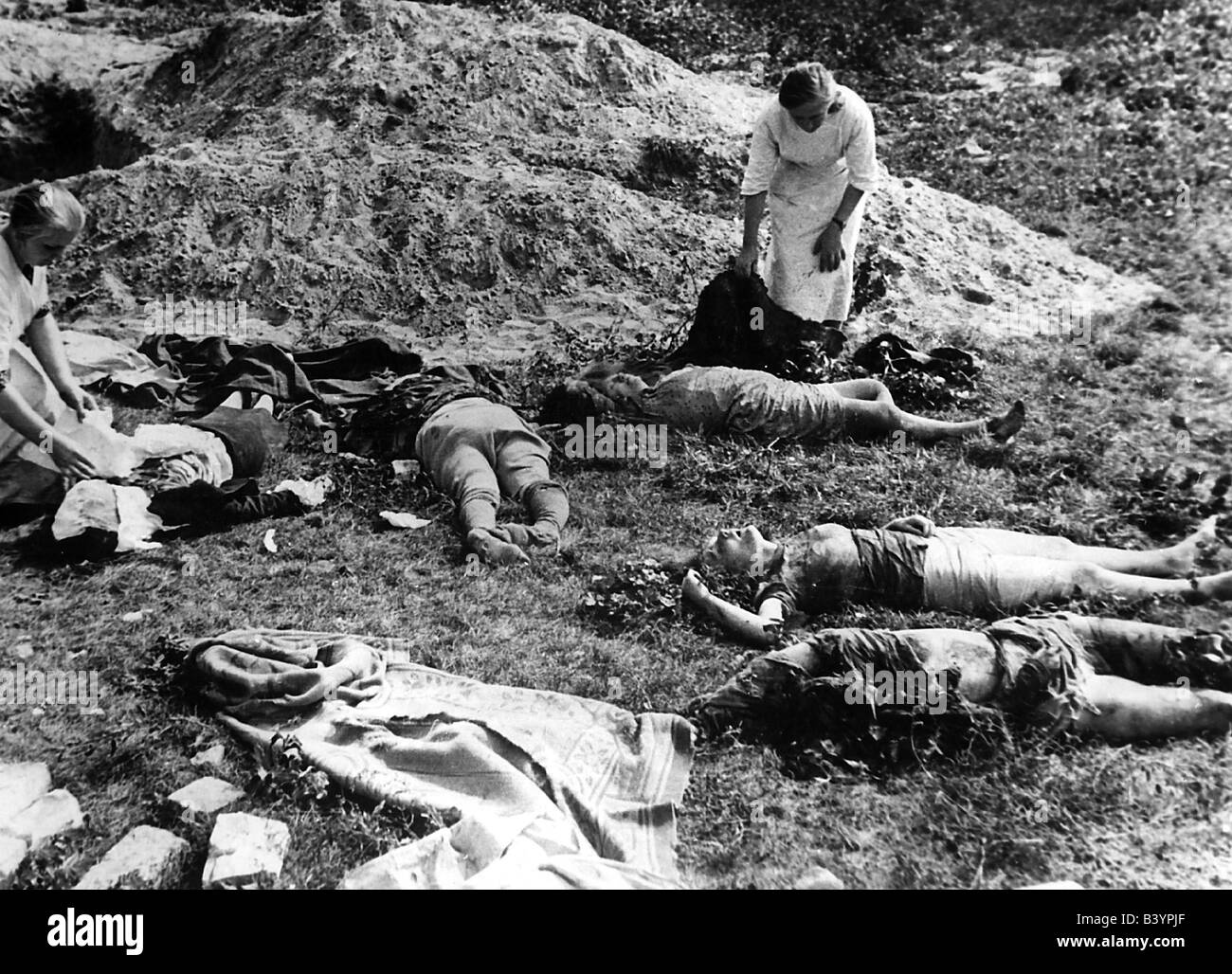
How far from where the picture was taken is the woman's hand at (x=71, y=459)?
479cm

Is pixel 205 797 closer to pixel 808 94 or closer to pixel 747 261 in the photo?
pixel 747 261

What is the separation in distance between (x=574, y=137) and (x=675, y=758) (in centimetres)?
655

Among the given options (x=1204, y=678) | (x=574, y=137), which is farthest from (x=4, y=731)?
(x=574, y=137)

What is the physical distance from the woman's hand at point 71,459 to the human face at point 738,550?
291cm

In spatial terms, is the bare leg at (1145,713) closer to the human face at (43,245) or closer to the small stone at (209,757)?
the small stone at (209,757)

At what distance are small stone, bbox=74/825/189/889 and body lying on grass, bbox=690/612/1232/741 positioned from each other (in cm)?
169

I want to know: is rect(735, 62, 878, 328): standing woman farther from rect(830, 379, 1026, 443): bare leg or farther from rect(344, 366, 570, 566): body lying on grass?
rect(344, 366, 570, 566): body lying on grass

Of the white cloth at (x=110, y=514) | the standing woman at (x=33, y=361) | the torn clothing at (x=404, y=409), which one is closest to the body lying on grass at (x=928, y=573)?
the torn clothing at (x=404, y=409)

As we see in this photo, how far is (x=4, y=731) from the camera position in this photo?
3.68 m

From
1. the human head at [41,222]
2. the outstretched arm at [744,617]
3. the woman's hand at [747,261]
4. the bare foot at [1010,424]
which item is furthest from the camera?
the woman's hand at [747,261]

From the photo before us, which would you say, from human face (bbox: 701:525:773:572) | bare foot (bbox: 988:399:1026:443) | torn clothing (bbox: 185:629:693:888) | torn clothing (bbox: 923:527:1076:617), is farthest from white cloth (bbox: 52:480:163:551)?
bare foot (bbox: 988:399:1026:443)

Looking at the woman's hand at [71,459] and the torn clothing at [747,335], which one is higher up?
the torn clothing at [747,335]

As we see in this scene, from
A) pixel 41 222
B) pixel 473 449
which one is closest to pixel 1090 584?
pixel 473 449
